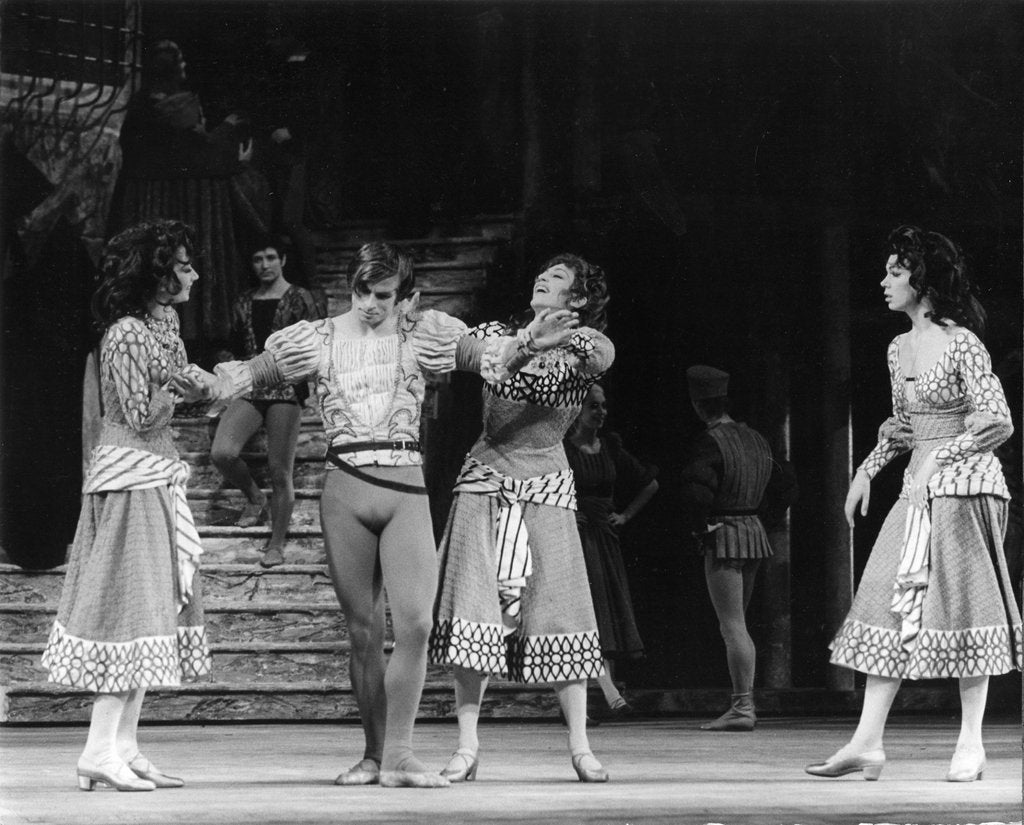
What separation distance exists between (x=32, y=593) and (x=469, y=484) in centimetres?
320

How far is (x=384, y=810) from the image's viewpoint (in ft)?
14.5

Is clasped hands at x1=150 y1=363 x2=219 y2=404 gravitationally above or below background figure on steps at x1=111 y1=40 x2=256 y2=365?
below

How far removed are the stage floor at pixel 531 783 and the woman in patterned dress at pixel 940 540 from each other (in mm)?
300

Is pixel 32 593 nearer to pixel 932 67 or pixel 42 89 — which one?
pixel 42 89

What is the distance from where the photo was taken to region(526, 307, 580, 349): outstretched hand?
16.2 ft

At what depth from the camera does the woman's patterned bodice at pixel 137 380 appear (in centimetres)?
512

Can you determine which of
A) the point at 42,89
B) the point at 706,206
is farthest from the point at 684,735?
the point at 42,89

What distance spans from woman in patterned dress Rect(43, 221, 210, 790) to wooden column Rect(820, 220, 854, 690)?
4.32 meters

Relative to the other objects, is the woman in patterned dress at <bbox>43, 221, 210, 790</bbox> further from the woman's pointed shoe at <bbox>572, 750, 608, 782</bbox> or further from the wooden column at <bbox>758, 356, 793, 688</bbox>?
the wooden column at <bbox>758, 356, 793, 688</bbox>

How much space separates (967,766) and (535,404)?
169cm

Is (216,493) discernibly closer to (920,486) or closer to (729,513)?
(729,513)

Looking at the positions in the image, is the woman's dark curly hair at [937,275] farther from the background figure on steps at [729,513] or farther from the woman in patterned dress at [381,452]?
the background figure on steps at [729,513]

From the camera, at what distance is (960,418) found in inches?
216

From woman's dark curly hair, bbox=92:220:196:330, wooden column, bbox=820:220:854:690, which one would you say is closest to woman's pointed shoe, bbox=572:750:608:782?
woman's dark curly hair, bbox=92:220:196:330
